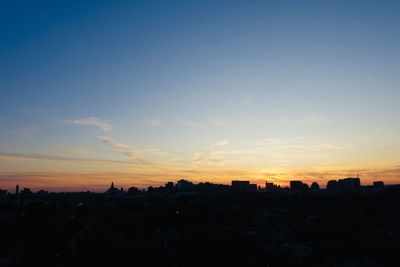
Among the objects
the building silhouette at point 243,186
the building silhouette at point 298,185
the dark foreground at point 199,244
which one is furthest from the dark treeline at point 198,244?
the building silhouette at point 243,186

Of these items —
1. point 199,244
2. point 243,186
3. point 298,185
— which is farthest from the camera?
point 243,186

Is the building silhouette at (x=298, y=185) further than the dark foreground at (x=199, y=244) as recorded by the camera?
Yes

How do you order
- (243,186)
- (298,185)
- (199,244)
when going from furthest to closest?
(243,186) → (298,185) → (199,244)

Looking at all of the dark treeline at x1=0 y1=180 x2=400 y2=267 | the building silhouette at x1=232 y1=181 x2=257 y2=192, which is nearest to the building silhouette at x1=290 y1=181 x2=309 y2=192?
the building silhouette at x1=232 y1=181 x2=257 y2=192

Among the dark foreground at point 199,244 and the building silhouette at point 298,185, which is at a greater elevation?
the building silhouette at point 298,185

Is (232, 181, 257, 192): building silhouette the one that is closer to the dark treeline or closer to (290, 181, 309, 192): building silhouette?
(290, 181, 309, 192): building silhouette

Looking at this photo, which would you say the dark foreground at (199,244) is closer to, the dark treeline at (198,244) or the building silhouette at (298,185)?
the dark treeline at (198,244)

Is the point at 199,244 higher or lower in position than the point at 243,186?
lower

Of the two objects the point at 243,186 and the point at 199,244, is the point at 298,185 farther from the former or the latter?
the point at 199,244

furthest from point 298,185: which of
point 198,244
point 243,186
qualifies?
point 198,244

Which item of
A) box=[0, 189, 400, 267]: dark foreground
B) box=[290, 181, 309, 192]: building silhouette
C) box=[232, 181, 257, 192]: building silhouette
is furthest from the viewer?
box=[232, 181, 257, 192]: building silhouette

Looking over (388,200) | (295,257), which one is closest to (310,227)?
(295,257)
